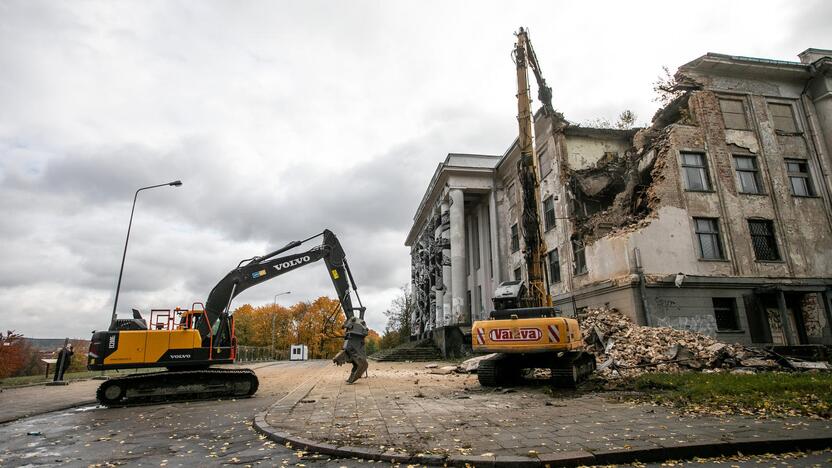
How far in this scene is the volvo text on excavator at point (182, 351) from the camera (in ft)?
Result: 36.2

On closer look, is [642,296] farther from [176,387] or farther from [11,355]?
[11,355]

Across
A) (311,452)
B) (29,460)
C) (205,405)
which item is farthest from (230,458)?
(205,405)

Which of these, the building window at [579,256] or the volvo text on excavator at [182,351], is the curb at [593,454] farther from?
the building window at [579,256]

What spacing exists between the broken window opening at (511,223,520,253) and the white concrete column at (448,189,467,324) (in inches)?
183

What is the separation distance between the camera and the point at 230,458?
5324mm

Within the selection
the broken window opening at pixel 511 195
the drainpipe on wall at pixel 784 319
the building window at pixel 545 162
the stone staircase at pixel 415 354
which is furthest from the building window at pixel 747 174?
the stone staircase at pixel 415 354

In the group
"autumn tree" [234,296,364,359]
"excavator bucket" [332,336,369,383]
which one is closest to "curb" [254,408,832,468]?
"excavator bucket" [332,336,369,383]

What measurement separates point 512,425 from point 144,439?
219 inches

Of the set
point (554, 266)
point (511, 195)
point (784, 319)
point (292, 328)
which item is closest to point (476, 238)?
point (511, 195)

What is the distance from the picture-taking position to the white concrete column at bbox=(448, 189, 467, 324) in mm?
34969

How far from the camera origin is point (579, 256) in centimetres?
2298

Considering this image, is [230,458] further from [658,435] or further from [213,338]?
[213,338]

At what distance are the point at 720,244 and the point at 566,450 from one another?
63.9ft

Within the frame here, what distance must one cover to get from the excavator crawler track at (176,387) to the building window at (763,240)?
22163mm
